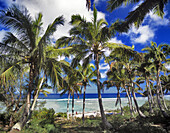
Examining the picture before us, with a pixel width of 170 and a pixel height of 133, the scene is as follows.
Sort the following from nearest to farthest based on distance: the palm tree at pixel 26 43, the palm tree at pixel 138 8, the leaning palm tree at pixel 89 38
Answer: the palm tree at pixel 138 8
the palm tree at pixel 26 43
the leaning palm tree at pixel 89 38

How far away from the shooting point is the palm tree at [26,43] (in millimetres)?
6062

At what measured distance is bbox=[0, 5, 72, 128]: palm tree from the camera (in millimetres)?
6062

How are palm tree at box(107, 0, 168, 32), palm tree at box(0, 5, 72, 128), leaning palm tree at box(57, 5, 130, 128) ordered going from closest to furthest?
palm tree at box(107, 0, 168, 32), palm tree at box(0, 5, 72, 128), leaning palm tree at box(57, 5, 130, 128)

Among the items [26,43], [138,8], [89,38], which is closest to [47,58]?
[26,43]

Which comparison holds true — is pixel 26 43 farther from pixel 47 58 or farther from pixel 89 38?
pixel 89 38

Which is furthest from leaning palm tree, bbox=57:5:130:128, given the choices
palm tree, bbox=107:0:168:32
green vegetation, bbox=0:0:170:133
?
palm tree, bbox=107:0:168:32

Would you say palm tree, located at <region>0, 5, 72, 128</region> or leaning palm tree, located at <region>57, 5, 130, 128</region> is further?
leaning palm tree, located at <region>57, 5, 130, 128</region>

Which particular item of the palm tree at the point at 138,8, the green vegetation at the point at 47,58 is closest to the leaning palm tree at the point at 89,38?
the green vegetation at the point at 47,58

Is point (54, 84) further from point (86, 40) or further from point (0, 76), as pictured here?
point (86, 40)

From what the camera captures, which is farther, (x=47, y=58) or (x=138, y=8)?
(x=47, y=58)

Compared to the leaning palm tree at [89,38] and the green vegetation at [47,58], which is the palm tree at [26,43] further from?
the leaning palm tree at [89,38]

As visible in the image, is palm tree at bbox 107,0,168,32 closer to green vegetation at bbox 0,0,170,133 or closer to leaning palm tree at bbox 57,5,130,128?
green vegetation at bbox 0,0,170,133

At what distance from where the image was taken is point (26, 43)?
7.04m

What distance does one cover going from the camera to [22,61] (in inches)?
263
